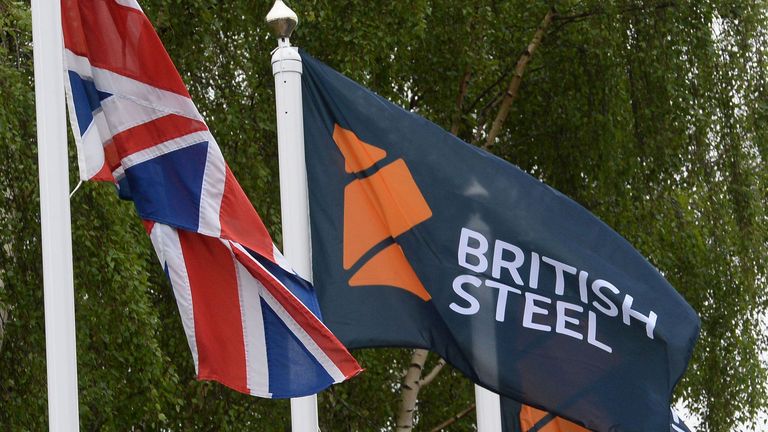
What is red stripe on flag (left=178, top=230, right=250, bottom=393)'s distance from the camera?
5898mm

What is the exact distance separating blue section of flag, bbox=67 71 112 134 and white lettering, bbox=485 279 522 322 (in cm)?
188

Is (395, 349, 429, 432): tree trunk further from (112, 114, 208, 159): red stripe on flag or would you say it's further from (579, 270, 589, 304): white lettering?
(112, 114, 208, 159): red stripe on flag

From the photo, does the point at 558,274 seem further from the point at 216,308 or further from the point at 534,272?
the point at 216,308

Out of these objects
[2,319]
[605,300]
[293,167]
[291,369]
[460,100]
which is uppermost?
[460,100]

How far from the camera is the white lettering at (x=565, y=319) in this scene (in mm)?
6953

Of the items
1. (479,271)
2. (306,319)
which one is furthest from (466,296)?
(306,319)

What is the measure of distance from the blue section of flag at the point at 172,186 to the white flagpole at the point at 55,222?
50 centimetres

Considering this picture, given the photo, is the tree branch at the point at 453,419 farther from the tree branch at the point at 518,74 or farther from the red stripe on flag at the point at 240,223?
the red stripe on flag at the point at 240,223

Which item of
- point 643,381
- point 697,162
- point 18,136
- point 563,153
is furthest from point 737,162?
point 643,381

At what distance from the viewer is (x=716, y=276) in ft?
51.0

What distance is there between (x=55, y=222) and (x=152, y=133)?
719 mm

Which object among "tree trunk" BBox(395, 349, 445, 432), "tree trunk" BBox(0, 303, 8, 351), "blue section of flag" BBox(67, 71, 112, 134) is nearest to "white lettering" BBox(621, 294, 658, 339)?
"blue section of flag" BBox(67, 71, 112, 134)

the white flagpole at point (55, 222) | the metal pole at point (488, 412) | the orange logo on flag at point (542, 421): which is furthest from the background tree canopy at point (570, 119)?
the white flagpole at point (55, 222)

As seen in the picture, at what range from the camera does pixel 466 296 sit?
6848 mm
